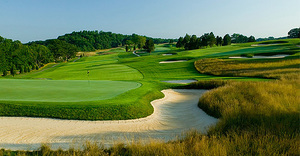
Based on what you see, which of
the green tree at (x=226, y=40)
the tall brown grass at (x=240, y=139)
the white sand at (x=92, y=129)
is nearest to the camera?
the tall brown grass at (x=240, y=139)

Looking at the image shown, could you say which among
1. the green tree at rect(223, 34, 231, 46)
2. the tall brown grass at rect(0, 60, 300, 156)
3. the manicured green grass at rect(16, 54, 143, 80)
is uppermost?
the green tree at rect(223, 34, 231, 46)

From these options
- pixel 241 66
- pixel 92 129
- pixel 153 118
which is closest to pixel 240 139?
pixel 153 118

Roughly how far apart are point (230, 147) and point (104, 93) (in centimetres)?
819

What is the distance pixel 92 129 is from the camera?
6977 mm

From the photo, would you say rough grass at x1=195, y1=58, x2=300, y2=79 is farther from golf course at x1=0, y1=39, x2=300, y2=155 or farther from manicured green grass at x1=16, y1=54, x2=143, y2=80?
golf course at x1=0, y1=39, x2=300, y2=155

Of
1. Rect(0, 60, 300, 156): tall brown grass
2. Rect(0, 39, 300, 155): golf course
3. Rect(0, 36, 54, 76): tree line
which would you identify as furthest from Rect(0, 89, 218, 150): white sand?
Rect(0, 36, 54, 76): tree line

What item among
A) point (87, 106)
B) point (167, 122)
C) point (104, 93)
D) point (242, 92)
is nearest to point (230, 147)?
point (167, 122)

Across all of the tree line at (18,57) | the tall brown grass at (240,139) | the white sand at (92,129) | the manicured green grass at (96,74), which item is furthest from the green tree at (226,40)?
the white sand at (92,129)

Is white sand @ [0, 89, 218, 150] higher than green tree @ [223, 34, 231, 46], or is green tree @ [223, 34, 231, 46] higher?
green tree @ [223, 34, 231, 46]

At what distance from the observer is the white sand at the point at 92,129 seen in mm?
5949

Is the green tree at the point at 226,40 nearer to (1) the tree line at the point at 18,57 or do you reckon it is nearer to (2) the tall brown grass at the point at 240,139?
(1) the tree line at the point at 18,57

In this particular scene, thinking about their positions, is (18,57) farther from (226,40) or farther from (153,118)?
(226,40)

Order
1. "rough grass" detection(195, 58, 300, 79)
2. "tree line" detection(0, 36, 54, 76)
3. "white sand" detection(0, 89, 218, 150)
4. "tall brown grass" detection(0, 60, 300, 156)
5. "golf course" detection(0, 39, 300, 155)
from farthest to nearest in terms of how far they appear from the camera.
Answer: "tree line" detection(0, 36, 54, 76) → "rough grass" detection(195, 58, 300, 79) → "white sand" detection(0, 89, 218, 150) → "golf course" detection(0, 39, 300, 155) → "tall brown grass" detection(0, 60, 300, 156)

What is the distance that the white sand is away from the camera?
5949 mm
